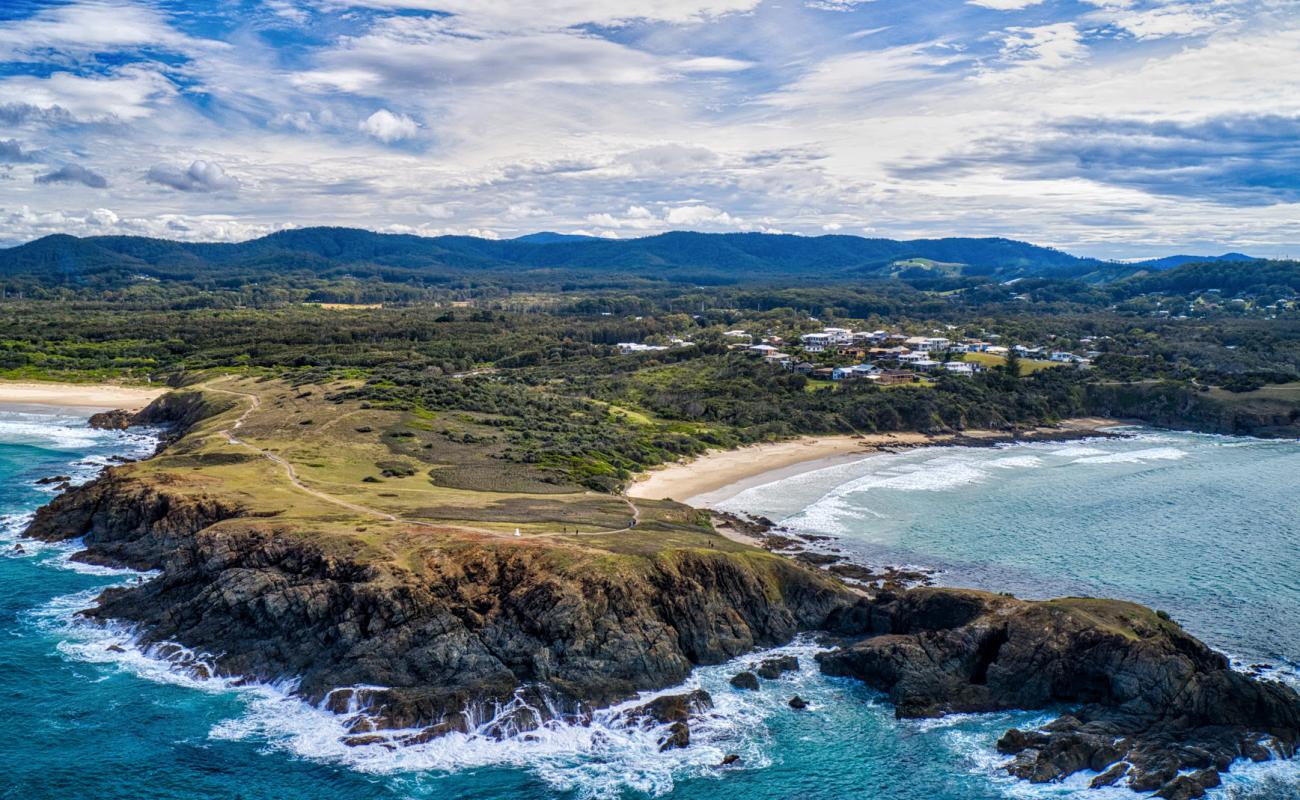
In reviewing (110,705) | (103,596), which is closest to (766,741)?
(110,705)

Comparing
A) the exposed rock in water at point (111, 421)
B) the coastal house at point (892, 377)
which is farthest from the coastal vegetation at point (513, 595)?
the coastal house at point (892, 377)

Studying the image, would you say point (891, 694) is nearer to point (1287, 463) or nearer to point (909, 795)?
point (909, 795)

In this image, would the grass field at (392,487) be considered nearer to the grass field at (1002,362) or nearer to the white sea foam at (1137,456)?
the white sea foam at (1137,456)

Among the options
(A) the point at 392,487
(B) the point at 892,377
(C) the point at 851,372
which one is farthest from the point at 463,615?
(C) the point at 851,372

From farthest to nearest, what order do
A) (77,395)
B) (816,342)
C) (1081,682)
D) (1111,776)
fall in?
1. (816,342)
2. (77,395)
3. (1081,682)
4. (1111,776)

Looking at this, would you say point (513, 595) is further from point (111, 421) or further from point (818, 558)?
point (111, 421)

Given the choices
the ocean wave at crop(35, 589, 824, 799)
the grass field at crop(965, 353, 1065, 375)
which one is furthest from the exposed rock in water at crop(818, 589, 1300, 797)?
the grass field at crop(965, 353, 1065, 375)
